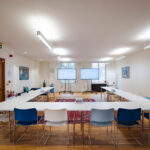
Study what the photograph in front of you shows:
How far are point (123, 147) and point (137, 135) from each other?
2.24 feet

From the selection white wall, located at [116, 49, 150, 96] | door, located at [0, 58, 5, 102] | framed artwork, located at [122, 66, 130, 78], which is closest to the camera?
door, located at [0, 58, 5, 102]

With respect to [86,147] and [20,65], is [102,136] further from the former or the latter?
[20,65]

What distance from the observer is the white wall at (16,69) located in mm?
4383

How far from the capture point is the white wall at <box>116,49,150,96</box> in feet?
16.8

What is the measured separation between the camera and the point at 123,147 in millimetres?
2275

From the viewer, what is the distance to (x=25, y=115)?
2236 mm

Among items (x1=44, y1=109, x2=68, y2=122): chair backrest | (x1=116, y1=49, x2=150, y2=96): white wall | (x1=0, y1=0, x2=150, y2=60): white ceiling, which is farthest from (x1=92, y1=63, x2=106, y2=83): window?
(x1=44, y1=109, x2=68, y2=122): chair backrest

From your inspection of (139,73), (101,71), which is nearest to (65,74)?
(101,71)

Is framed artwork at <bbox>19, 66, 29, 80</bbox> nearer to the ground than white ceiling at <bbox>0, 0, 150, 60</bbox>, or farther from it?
nearer to the ground

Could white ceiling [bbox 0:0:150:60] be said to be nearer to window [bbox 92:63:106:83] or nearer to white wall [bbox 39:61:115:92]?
white wall [bbox 39:61:115:92]

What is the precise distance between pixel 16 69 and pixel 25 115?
433 centimetres

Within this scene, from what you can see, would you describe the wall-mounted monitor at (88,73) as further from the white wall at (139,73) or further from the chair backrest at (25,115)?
the chair backrest at (25,115)

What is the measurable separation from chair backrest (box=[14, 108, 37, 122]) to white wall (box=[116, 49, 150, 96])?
16.8ft

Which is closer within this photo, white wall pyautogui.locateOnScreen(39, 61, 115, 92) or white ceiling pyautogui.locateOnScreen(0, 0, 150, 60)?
white ceiling pyautogui.locateOnScreen(0, 0, 150, 60)
